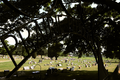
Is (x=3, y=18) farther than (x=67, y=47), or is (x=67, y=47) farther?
(x=67, y=47)

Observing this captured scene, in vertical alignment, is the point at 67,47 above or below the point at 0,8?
below

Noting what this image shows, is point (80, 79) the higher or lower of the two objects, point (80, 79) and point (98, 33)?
the lower

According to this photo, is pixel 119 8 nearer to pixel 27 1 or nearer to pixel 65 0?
pixel 65 0

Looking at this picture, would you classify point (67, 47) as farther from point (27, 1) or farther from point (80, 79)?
point (27, 1)

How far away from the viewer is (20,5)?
5379mm

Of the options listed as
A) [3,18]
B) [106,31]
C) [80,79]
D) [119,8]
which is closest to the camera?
[119,8]

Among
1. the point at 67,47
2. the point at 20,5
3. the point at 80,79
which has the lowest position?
the point at 80,79

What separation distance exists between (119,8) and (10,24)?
19.9ft

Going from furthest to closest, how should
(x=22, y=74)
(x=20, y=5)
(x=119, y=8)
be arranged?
(x=22, y=74) < (x=20, y=5) < (x=119, y=8)

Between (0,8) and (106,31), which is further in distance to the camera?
(106,31)

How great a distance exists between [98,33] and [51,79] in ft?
22.8

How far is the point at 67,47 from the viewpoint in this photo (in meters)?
9.22

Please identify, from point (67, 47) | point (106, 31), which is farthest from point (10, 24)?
point (106, 31)

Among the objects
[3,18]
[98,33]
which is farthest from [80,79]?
[3,18]
